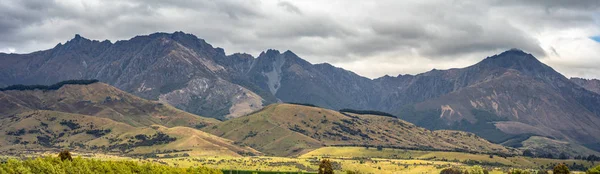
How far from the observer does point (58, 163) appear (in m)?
168

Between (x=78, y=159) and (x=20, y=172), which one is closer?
(x=20, y=172)

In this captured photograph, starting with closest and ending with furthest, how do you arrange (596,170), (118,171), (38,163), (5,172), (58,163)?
1. (5,172)
2. (38,163)
3. (58,163)
4. (118,171)
5. (596,170)

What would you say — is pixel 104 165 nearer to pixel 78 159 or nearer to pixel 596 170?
pixel 78 159

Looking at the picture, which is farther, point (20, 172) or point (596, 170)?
point (596, 170)

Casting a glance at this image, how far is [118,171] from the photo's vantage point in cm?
18050

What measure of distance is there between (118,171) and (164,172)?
14382mm

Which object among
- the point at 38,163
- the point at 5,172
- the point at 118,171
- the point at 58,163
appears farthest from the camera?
the point at 118,171

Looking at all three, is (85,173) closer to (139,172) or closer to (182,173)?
(139,172)

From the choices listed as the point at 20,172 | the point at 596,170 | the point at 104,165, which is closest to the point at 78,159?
the point at 104,165

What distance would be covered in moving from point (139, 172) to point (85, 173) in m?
21.3

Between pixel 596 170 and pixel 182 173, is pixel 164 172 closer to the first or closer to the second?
pixel 182 173

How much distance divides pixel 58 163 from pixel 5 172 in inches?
1144

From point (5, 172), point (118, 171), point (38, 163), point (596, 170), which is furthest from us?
point (596, 170)

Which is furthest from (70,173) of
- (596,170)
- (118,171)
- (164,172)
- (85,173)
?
(596,170)
